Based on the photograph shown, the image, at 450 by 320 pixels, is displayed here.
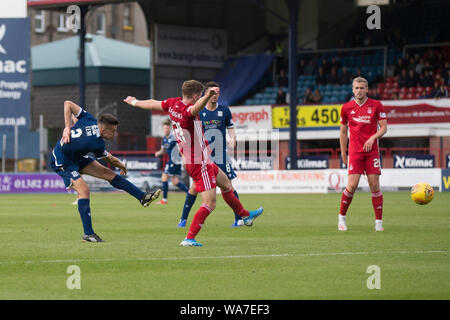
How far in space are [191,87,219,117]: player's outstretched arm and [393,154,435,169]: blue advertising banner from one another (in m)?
22.4

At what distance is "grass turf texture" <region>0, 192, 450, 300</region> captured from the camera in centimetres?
805

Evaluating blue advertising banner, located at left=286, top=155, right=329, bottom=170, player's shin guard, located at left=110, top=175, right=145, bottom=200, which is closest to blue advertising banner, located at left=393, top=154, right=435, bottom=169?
blue advertising banner, located at left=286, top=155, right=329, bottom=170

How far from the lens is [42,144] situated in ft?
118

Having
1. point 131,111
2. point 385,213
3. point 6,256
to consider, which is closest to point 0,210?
point 385,213

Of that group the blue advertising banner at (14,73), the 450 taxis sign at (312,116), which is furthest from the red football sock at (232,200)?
the 450 taxis sign at (312,116)

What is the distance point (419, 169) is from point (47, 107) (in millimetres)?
Answer: 29562

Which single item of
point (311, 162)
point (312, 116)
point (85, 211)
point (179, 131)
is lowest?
point (85, 211)

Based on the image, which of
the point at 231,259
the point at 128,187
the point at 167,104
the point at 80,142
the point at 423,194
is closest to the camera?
the point at 231,259

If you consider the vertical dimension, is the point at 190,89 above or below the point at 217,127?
above

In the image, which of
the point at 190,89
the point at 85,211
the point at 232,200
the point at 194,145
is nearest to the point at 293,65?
the point at 232,200

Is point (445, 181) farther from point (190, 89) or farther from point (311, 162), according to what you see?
point (190, 89)

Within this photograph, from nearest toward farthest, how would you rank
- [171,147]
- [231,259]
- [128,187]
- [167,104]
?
[231,259] < [167,104] < [128,187] < [171,147]

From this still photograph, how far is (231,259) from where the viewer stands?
1038 centimetres

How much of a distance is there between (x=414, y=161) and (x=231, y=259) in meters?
23.2
